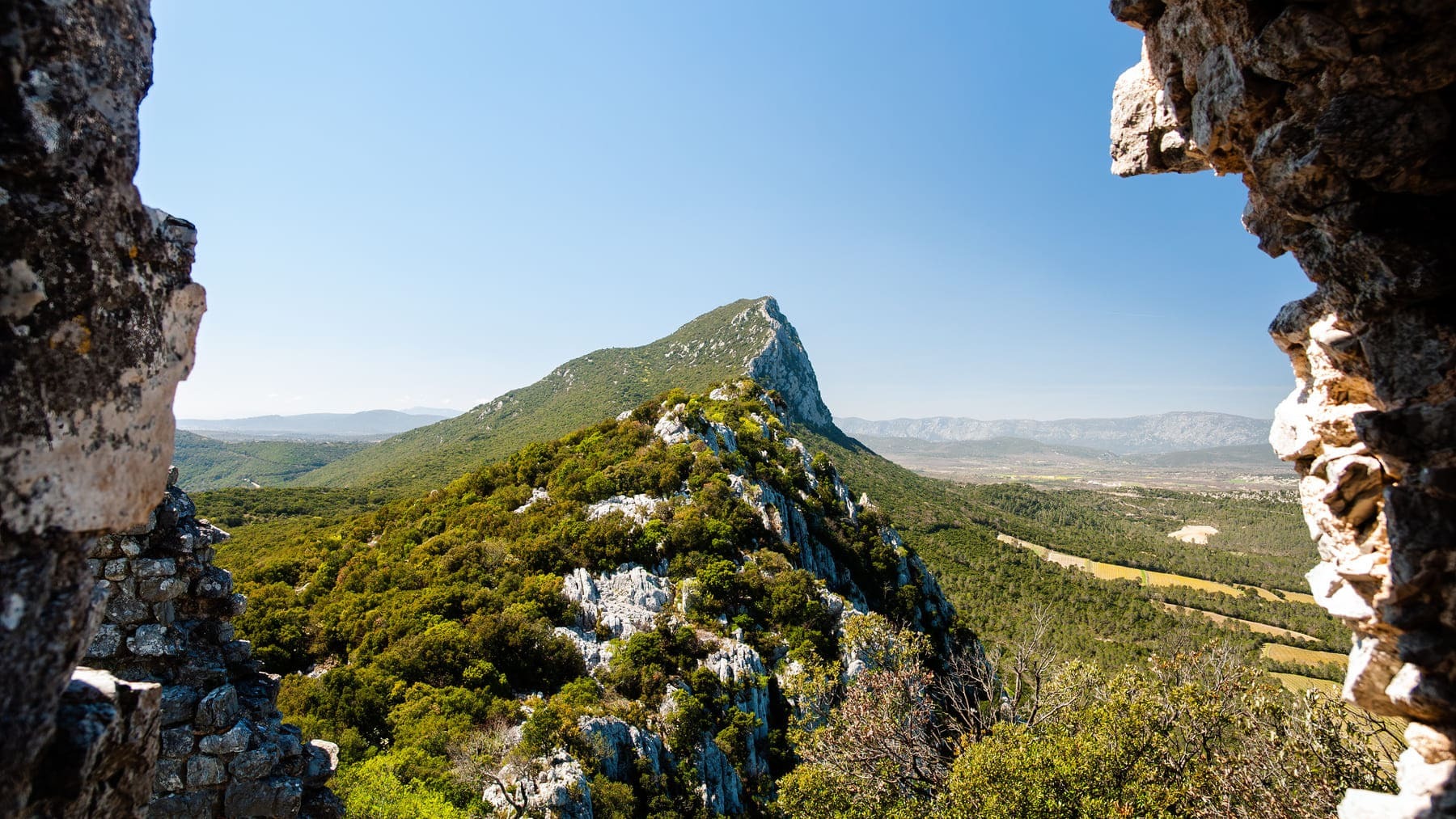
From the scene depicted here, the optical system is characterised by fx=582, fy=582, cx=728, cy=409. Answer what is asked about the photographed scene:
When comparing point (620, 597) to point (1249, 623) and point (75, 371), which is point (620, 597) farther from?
point (1249, 623)

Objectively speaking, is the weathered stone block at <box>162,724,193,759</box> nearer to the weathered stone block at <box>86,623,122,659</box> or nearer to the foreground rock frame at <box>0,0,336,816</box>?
the weathered stone block at <box>86,623,122,659</box>

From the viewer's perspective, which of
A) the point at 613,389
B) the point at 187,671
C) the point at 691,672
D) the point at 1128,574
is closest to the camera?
the point at 187,671

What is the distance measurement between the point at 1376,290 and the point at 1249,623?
332 feet

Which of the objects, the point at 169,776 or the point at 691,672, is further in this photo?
the point at 691,672

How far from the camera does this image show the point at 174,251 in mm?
3062

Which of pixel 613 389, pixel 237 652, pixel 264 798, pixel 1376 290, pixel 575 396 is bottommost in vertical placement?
pixel 264 798

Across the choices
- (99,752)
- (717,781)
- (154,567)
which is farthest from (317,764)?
(717,781)

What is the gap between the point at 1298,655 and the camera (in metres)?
66.0

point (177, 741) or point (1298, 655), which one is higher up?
point (177, 741)

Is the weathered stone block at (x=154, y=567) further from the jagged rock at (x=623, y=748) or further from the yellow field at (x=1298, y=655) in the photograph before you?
the yellow field at (x=1298, y=655)

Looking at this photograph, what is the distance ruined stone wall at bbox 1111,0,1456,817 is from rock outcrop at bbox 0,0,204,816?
23.6 feet

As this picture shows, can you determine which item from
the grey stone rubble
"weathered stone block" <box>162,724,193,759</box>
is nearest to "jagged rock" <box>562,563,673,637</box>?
the grey stone rubble

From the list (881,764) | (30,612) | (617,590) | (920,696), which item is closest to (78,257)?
(30,612)

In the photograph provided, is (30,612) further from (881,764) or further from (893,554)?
(893,554)
